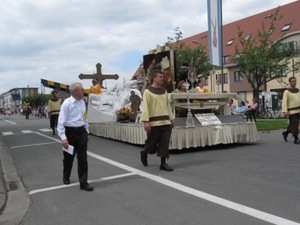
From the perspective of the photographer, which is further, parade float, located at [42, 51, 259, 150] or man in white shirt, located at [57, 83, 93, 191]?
parade float, located at [42, 51, 259, 150]

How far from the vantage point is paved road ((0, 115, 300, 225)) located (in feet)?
15.1

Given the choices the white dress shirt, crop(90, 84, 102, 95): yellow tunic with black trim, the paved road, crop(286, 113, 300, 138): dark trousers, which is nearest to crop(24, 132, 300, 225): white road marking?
the paved road

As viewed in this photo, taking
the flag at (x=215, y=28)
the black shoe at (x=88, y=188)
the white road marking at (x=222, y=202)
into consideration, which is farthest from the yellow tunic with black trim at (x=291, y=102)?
the black shoe at (x=88, y=188)

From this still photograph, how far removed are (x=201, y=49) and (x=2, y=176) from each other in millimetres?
30939

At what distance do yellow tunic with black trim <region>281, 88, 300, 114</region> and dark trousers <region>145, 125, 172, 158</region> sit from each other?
468 cm

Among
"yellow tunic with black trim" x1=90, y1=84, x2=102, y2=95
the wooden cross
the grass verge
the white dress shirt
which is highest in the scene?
the wooden cross

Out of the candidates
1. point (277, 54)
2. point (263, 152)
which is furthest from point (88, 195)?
point (277, 54)

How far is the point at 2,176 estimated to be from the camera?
25.5ft

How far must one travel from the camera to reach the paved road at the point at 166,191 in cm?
460

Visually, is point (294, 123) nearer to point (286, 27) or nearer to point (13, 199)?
point (13, 199)

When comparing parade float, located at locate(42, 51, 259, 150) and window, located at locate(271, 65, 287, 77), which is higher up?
window, located at locate(271, 65, 287, 77)

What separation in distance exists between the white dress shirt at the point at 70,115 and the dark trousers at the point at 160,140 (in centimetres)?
170

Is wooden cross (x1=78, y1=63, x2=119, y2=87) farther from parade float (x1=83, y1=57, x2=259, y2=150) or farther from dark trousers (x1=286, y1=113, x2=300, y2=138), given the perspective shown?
dark trousers (x1=286, y1=113, x2=300, y2=138)

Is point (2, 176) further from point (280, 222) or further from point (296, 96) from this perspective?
point (296, 96)
